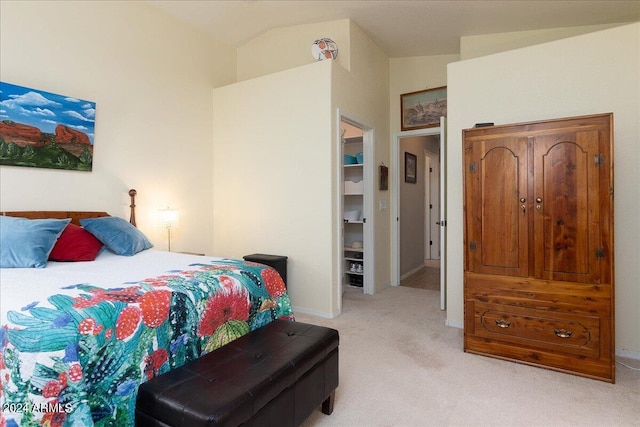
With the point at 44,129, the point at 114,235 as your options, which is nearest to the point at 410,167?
the point at 114,235

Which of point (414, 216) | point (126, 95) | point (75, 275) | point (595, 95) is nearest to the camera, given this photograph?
point (75, 275)

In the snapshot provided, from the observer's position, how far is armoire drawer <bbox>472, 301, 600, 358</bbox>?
2.29 meters

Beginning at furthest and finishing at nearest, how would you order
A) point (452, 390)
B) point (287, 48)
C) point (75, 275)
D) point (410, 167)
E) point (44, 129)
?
point (410, 167) < point (287, 48) < point (44, 129) < point (452, 390) < point (75, 275)

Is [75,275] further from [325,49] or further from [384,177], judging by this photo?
[384,177]

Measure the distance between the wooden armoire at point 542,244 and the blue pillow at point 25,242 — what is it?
2.91 metres

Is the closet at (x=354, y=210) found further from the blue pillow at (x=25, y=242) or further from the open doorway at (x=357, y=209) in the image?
the blue pillow at (x=25, y=242)

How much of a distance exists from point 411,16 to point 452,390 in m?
3.50

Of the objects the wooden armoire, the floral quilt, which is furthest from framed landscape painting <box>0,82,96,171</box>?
the wooden armoire

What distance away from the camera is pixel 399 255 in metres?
4.96

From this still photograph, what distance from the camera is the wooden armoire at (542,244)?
7.41ft

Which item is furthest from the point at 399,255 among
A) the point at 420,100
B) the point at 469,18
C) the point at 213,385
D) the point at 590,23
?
the point at 213,385

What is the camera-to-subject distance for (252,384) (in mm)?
1350

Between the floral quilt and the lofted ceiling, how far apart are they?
3.08m

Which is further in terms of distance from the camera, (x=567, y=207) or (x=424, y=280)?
(x=424, y=280)
